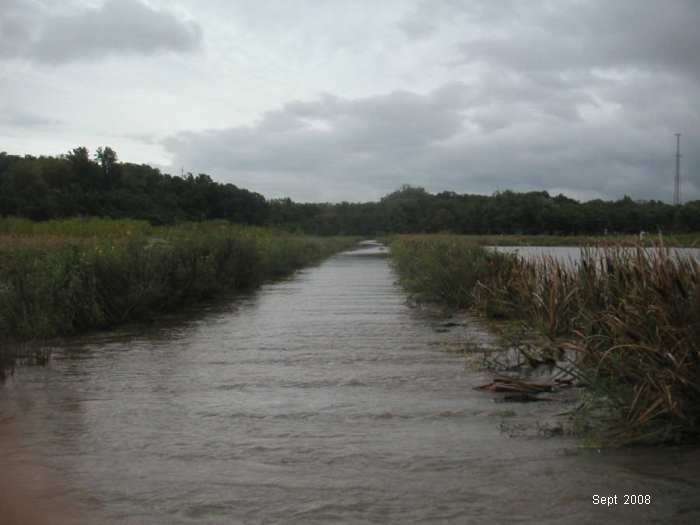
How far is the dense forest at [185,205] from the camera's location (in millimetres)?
40875

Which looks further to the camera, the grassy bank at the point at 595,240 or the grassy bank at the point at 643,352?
the grassy bank at the point at 595,240

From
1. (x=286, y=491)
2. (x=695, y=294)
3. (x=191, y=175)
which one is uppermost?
→ (x=191, y=175)

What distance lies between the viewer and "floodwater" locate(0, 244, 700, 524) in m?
5.46

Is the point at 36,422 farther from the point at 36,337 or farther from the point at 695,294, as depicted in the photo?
the point at 695,294

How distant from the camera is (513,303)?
14977 mm

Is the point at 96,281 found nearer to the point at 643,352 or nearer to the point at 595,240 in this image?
the point at 595,240

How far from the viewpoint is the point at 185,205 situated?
63.0 m

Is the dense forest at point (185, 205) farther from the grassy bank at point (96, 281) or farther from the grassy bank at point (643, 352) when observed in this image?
the grassy bank at point (643, 352)

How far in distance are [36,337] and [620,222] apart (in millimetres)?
37042

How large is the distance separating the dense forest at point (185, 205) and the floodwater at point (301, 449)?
752 inches

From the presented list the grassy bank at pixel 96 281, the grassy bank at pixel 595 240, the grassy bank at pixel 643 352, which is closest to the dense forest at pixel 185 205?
the grassy bank at pixel 595 240

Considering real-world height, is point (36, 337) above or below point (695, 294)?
below

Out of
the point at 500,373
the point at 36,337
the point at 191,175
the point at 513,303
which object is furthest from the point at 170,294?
the point at 191,175

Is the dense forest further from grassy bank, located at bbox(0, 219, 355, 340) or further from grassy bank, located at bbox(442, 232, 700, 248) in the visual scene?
grassy bank, located at bbox(0, 219, 355, 340)
